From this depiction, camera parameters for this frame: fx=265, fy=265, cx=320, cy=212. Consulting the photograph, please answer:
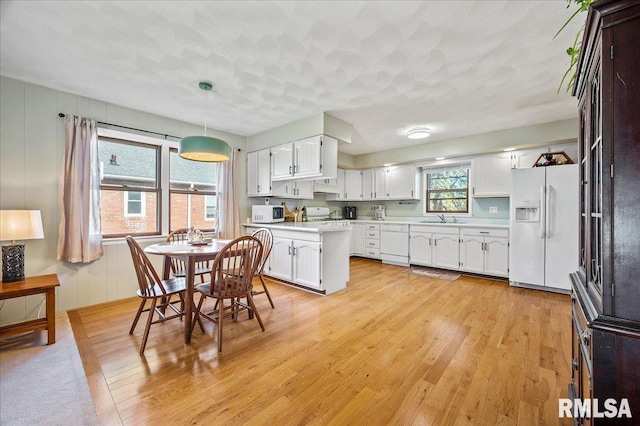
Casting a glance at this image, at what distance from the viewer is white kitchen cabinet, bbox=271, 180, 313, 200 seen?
15.1 feet

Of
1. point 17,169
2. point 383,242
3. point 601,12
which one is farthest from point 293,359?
point 383,242

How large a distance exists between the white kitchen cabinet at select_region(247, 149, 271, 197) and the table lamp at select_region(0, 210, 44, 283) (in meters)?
2.72

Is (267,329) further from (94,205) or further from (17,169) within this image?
(17,169)

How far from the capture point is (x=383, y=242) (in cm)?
577

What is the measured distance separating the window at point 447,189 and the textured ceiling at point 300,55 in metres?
1.79

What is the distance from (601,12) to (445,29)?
4.32 feet

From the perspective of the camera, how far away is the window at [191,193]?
4035mm

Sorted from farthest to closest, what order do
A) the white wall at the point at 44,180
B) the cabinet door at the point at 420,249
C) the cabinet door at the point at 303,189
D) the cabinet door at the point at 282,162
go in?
the cabinet door at the point at 420,249, the cabinet door at the point at 303,189, the cabinet door at the point at 282,162, the white wall at the point at 44,180

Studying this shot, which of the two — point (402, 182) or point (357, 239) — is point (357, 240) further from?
point (402, 182)

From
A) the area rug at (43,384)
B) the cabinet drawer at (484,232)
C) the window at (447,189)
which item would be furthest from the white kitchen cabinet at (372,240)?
the area rug at (43,384)

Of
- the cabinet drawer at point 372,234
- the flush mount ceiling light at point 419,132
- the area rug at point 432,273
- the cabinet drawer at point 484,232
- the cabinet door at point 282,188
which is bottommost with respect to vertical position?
the area rug at point 432,273

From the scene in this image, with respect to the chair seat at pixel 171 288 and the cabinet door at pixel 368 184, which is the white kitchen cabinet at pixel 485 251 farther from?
the chair seat at pixel 171 288

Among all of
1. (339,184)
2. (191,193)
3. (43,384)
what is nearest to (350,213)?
(339,184)

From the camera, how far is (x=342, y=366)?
2.01 meters
